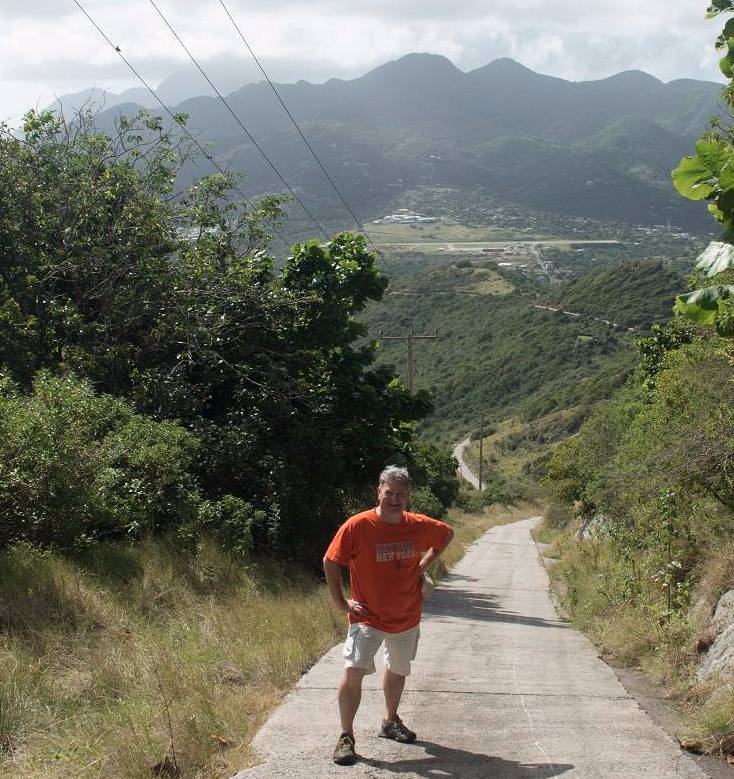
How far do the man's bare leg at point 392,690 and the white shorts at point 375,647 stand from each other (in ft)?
0.13

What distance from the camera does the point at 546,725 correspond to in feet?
21.1

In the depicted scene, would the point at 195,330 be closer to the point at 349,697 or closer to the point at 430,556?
the point at 430,556

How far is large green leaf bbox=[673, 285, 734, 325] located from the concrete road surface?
2.50 metres

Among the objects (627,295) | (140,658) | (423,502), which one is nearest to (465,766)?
(140,658)

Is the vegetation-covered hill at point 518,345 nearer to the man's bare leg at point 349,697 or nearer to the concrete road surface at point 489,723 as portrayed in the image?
the concrete road surface at point 489,723

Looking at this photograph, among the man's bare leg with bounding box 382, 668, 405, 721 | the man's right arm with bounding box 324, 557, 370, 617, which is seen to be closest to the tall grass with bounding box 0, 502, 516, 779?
the man's bare leg with bounding box 382, 668, 405, 721

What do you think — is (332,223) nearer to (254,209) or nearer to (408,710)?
(254,209)

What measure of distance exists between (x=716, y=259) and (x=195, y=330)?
1210 cm

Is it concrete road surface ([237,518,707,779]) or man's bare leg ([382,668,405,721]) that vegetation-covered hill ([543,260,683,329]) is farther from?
man's bare leg ([382,668,405,721])

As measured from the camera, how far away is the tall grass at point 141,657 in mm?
5551

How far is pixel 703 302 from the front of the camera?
211 inches

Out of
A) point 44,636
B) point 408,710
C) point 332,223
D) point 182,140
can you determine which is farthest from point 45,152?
point 332,223

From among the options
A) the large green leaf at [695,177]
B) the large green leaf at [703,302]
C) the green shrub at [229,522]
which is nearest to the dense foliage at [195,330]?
the green shrub at [229,522]

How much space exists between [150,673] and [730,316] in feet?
14.7
